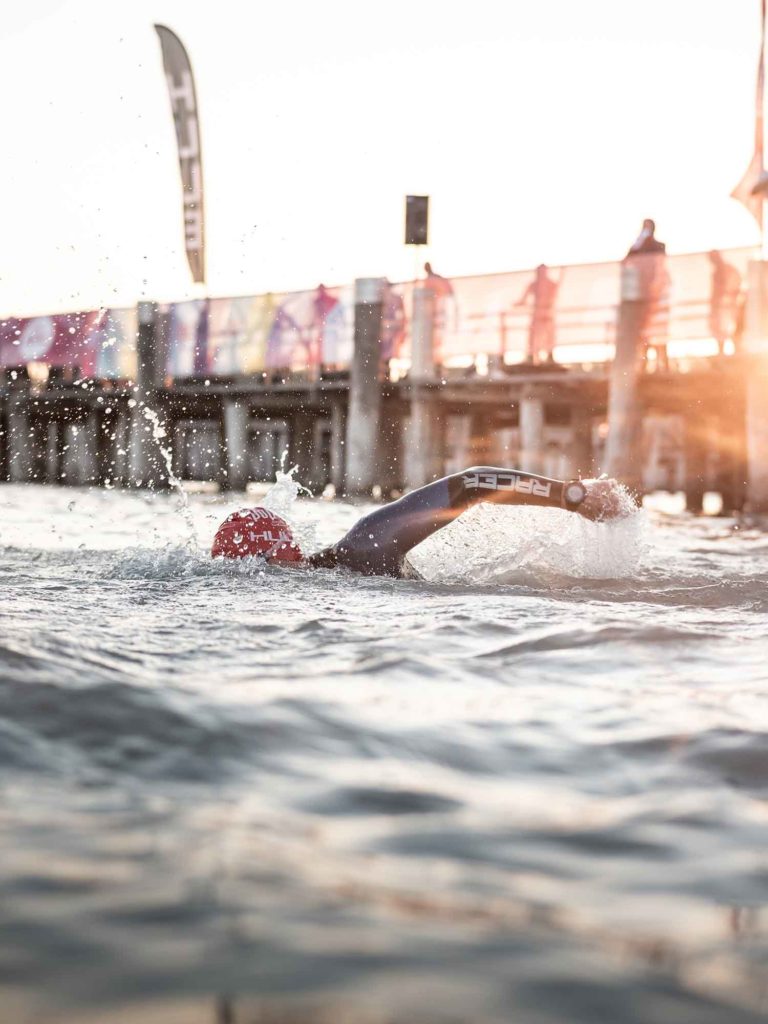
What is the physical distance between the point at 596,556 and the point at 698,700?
12.7 feet

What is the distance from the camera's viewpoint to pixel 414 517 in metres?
6.84

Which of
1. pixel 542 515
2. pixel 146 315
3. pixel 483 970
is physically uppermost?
pixel 146 315

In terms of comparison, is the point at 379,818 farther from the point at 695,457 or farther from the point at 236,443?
the point at 236,443

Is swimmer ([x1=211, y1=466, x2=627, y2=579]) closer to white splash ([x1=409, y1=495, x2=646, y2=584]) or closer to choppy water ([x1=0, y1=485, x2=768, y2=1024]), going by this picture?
white splash ([x1=409, y1=495, x2=646, y2=584])

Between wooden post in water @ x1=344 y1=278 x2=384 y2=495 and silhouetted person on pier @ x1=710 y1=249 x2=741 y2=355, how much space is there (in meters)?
7.42

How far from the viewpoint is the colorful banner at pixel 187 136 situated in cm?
1745

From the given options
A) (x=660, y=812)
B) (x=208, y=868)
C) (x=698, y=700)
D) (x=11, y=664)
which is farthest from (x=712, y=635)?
(x=208, y=868)

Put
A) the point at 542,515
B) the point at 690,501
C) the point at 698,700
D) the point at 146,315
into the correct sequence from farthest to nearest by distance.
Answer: the point at 146,315, the point at 690,501, the point at 542,515, the point at 698,700

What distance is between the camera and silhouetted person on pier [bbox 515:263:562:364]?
19281mm

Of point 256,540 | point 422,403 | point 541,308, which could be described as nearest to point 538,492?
point 256,540

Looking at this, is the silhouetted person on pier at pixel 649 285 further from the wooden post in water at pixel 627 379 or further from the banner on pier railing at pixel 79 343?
the banner on pier railing at pixel 79 343

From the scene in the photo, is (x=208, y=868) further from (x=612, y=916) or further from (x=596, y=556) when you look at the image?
(x=596, y=556)

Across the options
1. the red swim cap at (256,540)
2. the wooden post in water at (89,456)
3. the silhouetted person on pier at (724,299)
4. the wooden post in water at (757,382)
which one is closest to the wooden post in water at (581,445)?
the silhouetted person on pier at (724,299)

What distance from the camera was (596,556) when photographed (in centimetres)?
720
